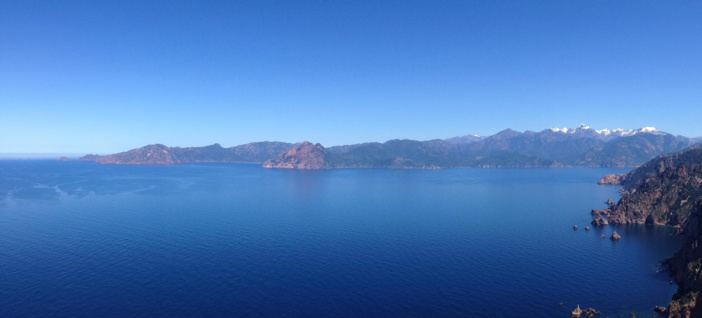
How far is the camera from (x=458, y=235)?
136 meters

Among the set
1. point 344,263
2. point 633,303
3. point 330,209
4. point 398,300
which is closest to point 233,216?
point 330,209

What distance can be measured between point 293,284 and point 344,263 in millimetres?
19847

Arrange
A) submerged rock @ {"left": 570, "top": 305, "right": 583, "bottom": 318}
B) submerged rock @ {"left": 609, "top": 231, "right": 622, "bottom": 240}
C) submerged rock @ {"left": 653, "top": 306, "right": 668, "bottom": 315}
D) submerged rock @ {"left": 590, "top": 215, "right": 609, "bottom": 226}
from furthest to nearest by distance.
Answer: submerged rock @ {"left": 590, "top": 215, "right": 609, "bottom": 226}
submerged rock @ {"left": 609, "top": 231, "right": 622, "bottom": 240}
submerged rock @ {"left": 653, "top": 306, "right": 668, "bottom": 315}
submerged rock @ {"left": 570, "top": 305, "right": 583, "bottom": 318}

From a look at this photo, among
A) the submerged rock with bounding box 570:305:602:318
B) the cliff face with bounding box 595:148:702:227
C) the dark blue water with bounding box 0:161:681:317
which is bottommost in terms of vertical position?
the submerged rock with bounding box 570:305:602:318

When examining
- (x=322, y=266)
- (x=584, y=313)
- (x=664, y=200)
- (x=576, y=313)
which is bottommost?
(x=584, y=313)

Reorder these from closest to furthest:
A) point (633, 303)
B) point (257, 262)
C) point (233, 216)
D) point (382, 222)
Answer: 1. point (633, 303)
2. point (257, 262)
3. point (382, 222)
4. point (233, 216)

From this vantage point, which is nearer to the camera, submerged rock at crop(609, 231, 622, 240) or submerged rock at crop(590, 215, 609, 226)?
submerged rock at crop(609, 231, 622, 240)

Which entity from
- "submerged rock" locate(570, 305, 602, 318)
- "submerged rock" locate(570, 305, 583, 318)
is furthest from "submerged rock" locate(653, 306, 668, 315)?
"submerged rock" locate(570, 305, 583, 318)

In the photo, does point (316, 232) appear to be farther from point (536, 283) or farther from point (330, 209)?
point (536, 283)

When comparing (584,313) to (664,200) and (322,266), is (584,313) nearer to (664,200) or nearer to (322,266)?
(322,266)

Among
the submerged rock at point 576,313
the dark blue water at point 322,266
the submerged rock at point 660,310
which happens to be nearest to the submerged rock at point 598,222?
the dark blue water at point 322,266

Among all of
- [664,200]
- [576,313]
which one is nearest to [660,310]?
[576,313]

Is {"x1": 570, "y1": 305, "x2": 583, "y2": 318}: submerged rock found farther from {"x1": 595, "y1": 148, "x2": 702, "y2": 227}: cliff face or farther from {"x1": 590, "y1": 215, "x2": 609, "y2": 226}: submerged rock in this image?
{"x1": 595, "y1": 148, "x2": 702, "y2": 227}: cliff face

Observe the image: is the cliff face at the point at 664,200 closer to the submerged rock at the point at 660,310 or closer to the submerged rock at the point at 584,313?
the submerged rock at the point at 660,310
